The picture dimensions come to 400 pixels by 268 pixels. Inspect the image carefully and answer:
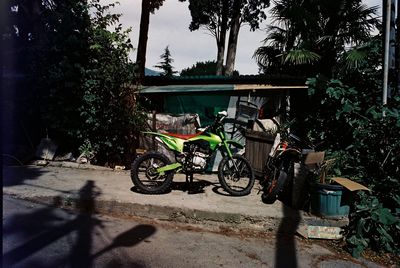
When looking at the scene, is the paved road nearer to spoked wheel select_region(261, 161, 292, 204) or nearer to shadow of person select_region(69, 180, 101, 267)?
shadow of person select_region(69, 180, 101, 267)

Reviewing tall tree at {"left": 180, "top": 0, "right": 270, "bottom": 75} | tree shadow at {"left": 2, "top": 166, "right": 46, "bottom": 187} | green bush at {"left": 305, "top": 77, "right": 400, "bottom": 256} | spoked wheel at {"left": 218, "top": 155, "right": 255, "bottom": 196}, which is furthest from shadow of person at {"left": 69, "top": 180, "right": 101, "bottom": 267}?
tall tree at {"left": 180, "top": 0, "right": 270, "bottom": 75}

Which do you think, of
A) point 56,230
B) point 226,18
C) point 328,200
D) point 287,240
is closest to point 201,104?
point 328,200

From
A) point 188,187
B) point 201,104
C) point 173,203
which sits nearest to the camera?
point 173,203

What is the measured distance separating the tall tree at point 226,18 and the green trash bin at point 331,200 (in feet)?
46.2

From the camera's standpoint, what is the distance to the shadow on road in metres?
3.93

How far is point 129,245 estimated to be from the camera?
4.50m

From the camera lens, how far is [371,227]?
5004 mm

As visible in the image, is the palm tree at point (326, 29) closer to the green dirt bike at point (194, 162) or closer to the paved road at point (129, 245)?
the green dirt bike at point (194, 162)

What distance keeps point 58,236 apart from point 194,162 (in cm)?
248

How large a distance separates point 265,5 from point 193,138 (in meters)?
18.0

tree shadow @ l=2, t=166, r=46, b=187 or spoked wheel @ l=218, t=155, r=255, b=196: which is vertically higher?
spoked wheel @ l=218, t=155, r=255, b=196

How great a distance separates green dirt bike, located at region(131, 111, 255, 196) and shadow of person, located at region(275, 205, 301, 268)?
38.7 inches

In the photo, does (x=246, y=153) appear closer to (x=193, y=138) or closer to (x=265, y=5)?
(x=193, y=138)

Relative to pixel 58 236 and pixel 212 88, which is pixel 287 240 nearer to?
pixel 58 236
